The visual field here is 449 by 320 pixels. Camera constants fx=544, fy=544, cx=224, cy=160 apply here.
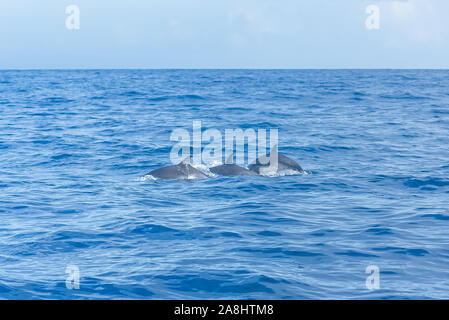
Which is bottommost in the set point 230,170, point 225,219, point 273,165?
point 225,219

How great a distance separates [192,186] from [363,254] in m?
7.80

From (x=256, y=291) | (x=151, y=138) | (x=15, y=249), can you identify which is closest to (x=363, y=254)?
(x=256, y=291)

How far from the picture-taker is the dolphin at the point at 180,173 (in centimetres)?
1917

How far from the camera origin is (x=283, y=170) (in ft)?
67.0

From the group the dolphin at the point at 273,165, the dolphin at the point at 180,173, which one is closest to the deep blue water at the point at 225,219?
the dolphin at the point at 180,173

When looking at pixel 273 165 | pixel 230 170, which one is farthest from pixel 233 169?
pixel 273 165

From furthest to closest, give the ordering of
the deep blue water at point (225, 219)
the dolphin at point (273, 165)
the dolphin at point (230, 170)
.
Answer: the dolphin at point (273, 165), the dolphin at point (230, 170), the deep blue water at point (225, 219)

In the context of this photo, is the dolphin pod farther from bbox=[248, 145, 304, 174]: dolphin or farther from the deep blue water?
the deep blue water

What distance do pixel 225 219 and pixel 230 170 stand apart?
19.0 ft

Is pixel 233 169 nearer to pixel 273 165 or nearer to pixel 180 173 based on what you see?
pixel 273 165

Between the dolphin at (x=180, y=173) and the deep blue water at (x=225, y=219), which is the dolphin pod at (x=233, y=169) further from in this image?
the deep blue water at (x=225, y=219)

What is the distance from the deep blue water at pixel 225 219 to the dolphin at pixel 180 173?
2.11ft

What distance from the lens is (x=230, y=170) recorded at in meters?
20.0
